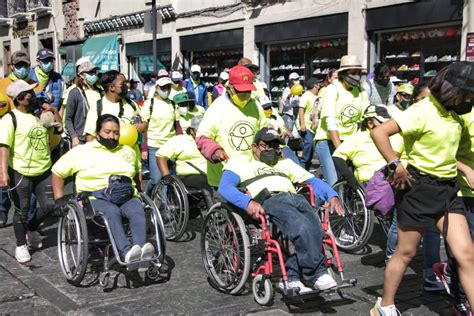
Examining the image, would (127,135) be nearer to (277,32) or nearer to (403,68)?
(403,68)

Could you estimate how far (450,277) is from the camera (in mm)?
4355

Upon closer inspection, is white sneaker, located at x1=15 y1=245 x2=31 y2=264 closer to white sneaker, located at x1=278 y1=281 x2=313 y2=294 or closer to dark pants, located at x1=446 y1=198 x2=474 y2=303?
white sneaker, located at x1=278 y1=281 x2=313 y2=294

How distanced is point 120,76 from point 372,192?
3.57 metres

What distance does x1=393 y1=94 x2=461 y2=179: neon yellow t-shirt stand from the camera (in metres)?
3.71

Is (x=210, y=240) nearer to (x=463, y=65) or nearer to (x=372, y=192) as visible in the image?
(x=372, y=192)

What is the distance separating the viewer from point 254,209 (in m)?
4.40

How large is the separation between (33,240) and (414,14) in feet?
30.7

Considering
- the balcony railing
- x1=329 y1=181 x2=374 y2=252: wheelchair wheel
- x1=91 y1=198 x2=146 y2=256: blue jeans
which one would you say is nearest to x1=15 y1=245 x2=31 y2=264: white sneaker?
x1=91 y1=198 x2=146 y2=256: blue jeans

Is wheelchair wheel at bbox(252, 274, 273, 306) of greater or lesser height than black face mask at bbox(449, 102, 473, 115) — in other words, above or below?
below

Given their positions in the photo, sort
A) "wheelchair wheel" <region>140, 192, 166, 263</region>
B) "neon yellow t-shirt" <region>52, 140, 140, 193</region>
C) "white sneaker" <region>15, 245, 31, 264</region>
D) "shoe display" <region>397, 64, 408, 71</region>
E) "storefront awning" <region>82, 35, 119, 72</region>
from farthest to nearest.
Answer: "storefront awning" <region>82, 35, 119, 72</region>
"shoe display" <region>397, 64, 408, 71</region>
"white sneaker" <region>15, 245, 31, 264</region>
"neon yellow t-shirt" <region>52, 140, 140, 193</region>
"wheelchair wheel" <region>140, 192, 166, 263</region>

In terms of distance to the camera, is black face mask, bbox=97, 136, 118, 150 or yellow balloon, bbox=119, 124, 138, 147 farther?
yellow balloon, bbox=119, 124, 138, 147

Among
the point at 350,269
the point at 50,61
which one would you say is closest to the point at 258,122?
the point at 350,269

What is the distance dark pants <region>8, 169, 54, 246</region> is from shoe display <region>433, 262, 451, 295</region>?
3.64m

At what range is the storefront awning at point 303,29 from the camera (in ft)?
47.6
